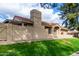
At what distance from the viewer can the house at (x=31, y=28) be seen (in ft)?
15.7

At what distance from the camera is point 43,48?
483cm

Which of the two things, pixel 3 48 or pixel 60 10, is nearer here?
pixel 3 48

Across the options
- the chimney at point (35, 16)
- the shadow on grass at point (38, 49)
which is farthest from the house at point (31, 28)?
the shadow on grass at point (38, 49)

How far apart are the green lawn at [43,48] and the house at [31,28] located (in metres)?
0.17

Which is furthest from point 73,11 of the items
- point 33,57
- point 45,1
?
point 33,57

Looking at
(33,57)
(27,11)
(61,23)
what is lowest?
(33,57)

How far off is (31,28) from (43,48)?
0.56 meters

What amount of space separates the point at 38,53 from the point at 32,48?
0.64ft

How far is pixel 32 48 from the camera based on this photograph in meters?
4.78

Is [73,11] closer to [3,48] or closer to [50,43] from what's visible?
[50,43]

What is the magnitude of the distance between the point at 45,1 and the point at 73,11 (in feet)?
2.59

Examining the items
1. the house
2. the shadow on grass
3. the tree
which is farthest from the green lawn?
the tree

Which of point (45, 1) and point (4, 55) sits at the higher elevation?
point (45, 1)

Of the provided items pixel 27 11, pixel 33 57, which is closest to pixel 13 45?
pixel 33 57
